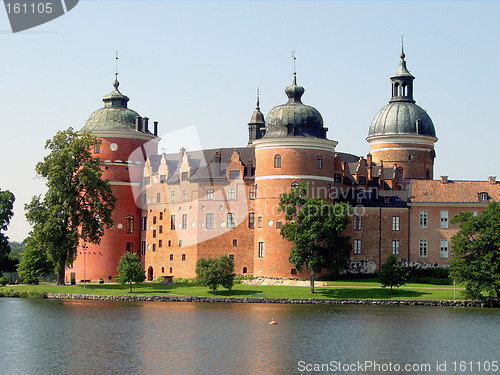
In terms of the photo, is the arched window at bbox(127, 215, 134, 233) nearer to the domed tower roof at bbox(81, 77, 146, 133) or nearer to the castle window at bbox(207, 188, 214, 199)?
the domed tower roof at bbox(81, 77, 146, 133)

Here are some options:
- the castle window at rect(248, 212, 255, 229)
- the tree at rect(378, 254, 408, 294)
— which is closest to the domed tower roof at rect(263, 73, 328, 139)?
the castle window at rect(248, 212, 255, 229)

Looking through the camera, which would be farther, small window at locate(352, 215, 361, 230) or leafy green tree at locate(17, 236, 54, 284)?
leafy green tree at locate(17, 236, 54, 284)

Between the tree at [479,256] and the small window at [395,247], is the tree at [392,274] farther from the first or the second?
the small window at [395,247]

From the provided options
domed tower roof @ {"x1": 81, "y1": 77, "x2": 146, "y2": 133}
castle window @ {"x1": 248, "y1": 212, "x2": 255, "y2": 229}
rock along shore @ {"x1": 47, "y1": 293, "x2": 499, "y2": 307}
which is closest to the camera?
rock along shore @ {"x1": 47, "y1": 293, "x2": 499, "y2": 307}

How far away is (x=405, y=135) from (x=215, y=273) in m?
30.3

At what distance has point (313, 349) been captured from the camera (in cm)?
4084

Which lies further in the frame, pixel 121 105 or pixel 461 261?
pixel 121 105


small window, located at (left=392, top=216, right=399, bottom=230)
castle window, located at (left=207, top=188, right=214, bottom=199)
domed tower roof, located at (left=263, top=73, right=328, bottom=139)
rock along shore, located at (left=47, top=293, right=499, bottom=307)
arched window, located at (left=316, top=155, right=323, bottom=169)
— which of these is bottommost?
rock along shore, located at (left=47, top=293, right=499, bottom=307)

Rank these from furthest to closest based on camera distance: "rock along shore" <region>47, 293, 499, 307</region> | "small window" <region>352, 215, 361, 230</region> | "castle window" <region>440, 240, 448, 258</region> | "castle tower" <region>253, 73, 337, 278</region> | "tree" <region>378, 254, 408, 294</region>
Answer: "small window" <region>352, 215, 361, 230</region>
"castle window" <region>440, 240, 448, 258</region>
"castle tower" <region>253, 73, 337, 278</region>
"tree" <region>378, 254, 408, 294</region>
"rock along shore" <region>47, 293, 499, 307</region>

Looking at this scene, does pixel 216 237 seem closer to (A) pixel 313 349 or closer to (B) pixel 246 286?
(B) pixel 246 286

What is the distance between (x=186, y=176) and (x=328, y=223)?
20.6m

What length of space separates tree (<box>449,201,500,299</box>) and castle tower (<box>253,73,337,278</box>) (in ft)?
53.1

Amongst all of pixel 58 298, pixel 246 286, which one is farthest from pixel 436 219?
pixel 58 298

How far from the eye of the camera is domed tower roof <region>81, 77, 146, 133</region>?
275 ft
